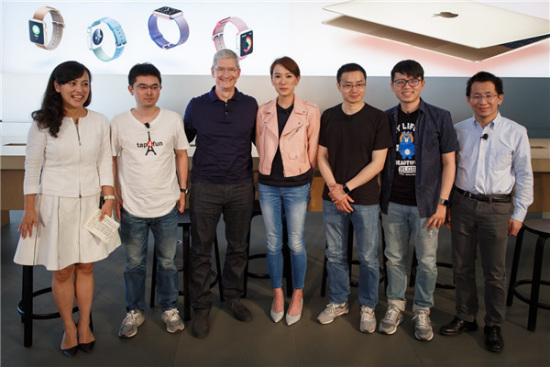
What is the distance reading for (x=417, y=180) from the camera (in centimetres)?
229

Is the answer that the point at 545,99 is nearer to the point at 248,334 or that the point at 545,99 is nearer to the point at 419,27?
the point at 419,27

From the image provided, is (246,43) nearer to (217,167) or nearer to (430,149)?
(217,167)

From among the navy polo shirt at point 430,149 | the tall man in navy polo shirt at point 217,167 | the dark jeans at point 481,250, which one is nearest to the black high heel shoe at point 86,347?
the tall man in navy polo shirt at point 217,167

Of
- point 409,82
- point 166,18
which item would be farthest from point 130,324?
point 166,18

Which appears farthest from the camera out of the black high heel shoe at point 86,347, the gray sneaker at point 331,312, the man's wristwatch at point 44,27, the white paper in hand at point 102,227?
the man's wristwatch at point 44,27

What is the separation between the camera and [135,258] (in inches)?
94.8

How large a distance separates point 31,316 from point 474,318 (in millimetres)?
2371

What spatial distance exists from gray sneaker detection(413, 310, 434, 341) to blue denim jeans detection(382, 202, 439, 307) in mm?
53

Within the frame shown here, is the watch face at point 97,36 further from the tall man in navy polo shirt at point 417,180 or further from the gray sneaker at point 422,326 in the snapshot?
the gray sneaker at point 422,326

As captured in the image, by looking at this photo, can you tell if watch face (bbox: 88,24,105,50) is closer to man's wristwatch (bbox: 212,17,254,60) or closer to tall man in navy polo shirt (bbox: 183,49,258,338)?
man's wristwatch (bbox: 212,17,254,60)

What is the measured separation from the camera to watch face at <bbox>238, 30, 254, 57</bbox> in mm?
4312

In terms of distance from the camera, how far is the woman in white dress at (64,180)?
6.81 ft

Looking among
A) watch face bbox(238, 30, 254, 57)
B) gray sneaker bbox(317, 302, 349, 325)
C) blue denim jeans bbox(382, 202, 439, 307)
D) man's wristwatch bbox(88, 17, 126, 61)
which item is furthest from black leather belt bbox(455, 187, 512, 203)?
man's wristwatch bbox(88, 17, 126, 61)

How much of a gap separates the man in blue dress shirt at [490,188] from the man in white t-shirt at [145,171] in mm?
1469
